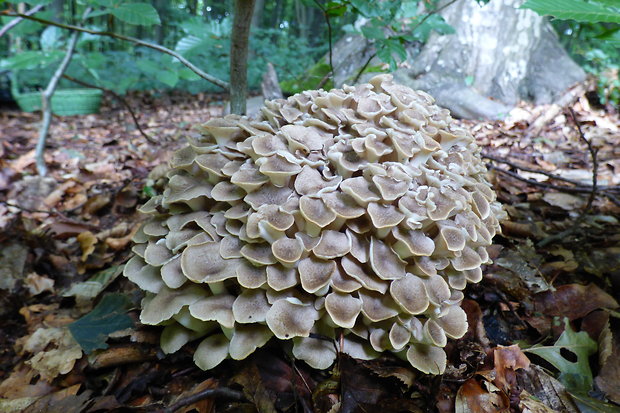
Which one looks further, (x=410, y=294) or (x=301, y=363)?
(x=301, y=363)

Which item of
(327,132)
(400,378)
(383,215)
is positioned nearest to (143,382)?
(400,378)

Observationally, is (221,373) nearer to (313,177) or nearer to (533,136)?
(313,177)

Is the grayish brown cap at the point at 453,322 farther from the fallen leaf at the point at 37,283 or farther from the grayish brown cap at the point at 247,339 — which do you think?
the fallen leaf at the point at 37,283

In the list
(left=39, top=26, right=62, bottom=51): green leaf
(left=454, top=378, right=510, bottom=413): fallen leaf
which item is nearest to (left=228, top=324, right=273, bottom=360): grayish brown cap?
(left=454, top=378, right=510, bottom=413): fallen leaf

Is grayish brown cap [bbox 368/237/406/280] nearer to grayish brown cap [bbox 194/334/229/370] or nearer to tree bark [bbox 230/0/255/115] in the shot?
grayish brown cap [bbox 194/334/229/370]

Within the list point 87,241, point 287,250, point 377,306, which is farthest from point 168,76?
point 377,306

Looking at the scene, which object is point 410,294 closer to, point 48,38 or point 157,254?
point 157,254
